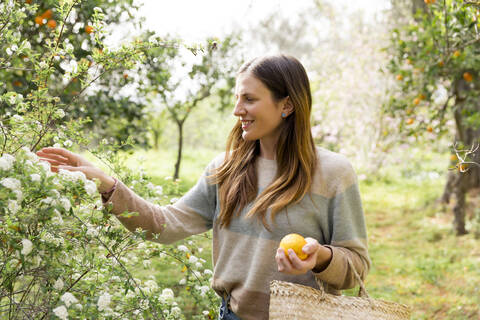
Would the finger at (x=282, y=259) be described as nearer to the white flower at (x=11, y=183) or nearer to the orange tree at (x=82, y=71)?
the white flower at (x=11, y=183)

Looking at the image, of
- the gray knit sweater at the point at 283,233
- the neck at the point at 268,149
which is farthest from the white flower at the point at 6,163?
the neck at the point at 268,149

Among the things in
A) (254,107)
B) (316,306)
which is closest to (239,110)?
(254,107)

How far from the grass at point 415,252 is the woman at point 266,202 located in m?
0.70

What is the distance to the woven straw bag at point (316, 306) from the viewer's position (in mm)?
1475

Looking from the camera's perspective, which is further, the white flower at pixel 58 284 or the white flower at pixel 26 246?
the white flower at pixel 58 284

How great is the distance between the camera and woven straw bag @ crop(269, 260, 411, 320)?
147cm

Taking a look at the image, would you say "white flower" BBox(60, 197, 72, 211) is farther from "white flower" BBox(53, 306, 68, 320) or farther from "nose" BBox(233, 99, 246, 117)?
"nose" BBox(233, 99, 246, 117)

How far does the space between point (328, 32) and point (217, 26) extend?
596 cm

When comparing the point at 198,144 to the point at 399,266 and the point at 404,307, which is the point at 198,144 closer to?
the point at 399,266

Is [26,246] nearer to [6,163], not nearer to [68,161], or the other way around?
[6,163]

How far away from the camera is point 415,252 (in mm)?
6141

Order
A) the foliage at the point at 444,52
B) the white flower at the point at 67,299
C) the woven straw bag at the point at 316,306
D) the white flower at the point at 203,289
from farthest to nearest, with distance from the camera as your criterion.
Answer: the foliage at the point at 444,52 < the white flower at the point at 203,289 < the woven straw bag at the point at 316,306 < the white flower at the point at 67,299

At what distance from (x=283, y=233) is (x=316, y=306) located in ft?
1.02

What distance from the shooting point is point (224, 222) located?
185 centimetres
